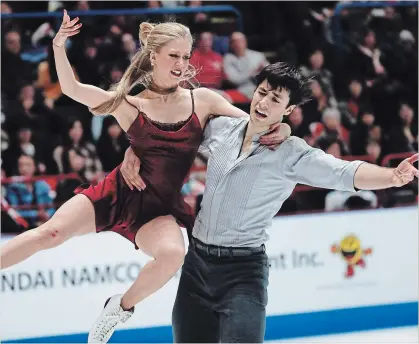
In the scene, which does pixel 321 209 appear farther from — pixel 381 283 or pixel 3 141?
pixel 3 141

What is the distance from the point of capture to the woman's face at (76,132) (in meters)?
6.53

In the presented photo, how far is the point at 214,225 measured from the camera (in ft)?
11.5

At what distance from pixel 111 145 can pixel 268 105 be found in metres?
3.30

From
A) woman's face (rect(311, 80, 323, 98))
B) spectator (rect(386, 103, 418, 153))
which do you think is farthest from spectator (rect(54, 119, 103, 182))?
spectator (rect(386, 103, 418, 153))

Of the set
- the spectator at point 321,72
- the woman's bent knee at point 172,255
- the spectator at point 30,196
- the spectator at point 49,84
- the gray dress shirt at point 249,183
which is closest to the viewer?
the gray dress shirt at point 249,183

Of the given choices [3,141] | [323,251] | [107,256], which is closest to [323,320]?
[323,251]

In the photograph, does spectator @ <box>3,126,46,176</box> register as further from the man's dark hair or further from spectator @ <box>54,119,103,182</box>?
the man's dark hair

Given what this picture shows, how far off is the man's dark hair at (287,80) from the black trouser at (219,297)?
2.18 ft

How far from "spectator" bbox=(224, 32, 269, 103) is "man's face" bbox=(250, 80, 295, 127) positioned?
3926 mm

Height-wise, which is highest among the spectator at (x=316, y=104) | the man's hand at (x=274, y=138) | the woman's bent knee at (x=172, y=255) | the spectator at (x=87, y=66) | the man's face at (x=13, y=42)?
the man's face at (x=13, y=42)

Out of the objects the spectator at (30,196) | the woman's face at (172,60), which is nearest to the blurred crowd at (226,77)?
the spectator at (30,196)

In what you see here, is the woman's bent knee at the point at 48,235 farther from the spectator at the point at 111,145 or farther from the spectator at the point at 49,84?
the spectator at the point at 49,84

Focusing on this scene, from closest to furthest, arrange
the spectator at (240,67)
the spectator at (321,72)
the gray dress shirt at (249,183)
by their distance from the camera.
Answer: the gray dress shirt at (249,183), the spectator at (240,67), the spectator at (321,72)

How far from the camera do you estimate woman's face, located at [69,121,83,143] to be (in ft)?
21.4
